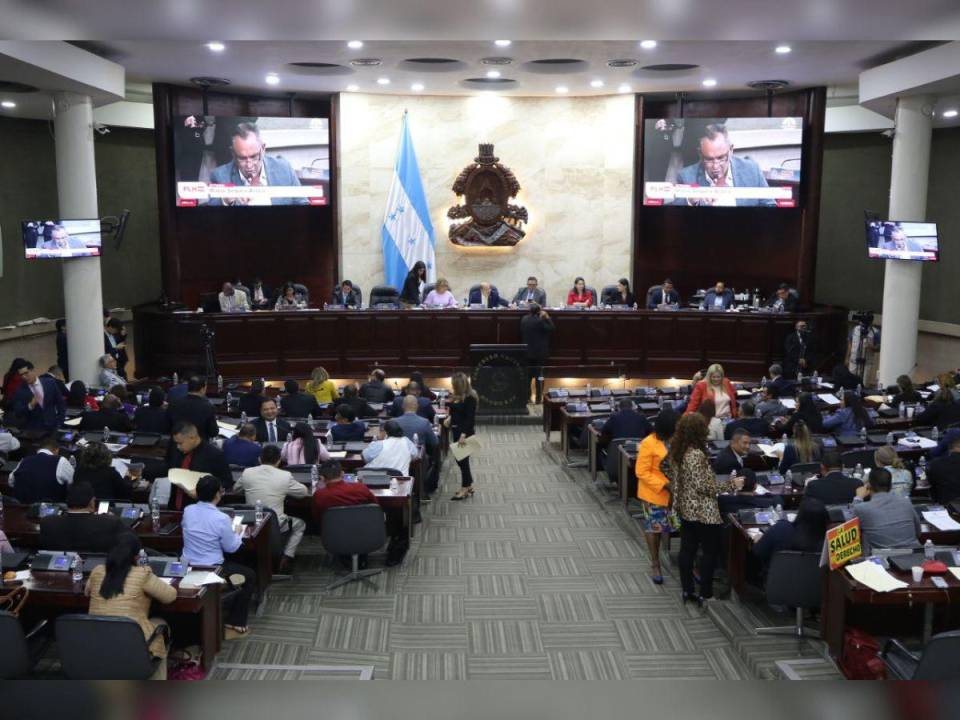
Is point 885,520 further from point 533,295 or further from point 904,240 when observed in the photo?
point 533,295

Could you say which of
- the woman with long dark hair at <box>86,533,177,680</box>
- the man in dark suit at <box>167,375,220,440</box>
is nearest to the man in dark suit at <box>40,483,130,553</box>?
the woman with long dark hair at <box>86,533,177,680</box>

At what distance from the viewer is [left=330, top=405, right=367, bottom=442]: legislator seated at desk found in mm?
9211

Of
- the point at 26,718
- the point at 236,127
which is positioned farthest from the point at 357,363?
the point at 26,718

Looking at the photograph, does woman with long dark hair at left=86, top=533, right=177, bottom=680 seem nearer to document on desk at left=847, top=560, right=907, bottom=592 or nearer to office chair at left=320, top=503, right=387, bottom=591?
office chair at left=320, top=503, right=387, bottom=591

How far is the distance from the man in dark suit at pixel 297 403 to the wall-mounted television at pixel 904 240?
831cm

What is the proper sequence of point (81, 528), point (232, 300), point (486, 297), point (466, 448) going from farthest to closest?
point (486, 297)
point (232, 300)
point (466, 448)
point (81, 528)

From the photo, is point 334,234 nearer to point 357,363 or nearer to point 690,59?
point 357,363

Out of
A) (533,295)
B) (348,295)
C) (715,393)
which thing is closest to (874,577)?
(715,393)

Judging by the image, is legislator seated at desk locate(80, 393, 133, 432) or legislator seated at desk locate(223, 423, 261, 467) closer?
legislator seated at desk locate(223, 423, 261, 467)

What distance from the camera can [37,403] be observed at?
32.8 feet

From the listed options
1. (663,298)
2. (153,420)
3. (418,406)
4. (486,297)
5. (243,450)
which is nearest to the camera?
(243,450)

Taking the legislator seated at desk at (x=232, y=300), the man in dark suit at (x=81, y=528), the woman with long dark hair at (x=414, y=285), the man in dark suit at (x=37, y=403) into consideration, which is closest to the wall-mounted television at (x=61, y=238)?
the man in dark suit at (x=37, y=403)

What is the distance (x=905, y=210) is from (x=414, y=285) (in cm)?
797

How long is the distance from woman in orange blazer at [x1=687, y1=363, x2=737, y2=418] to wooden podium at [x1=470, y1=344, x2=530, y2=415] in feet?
13.9
